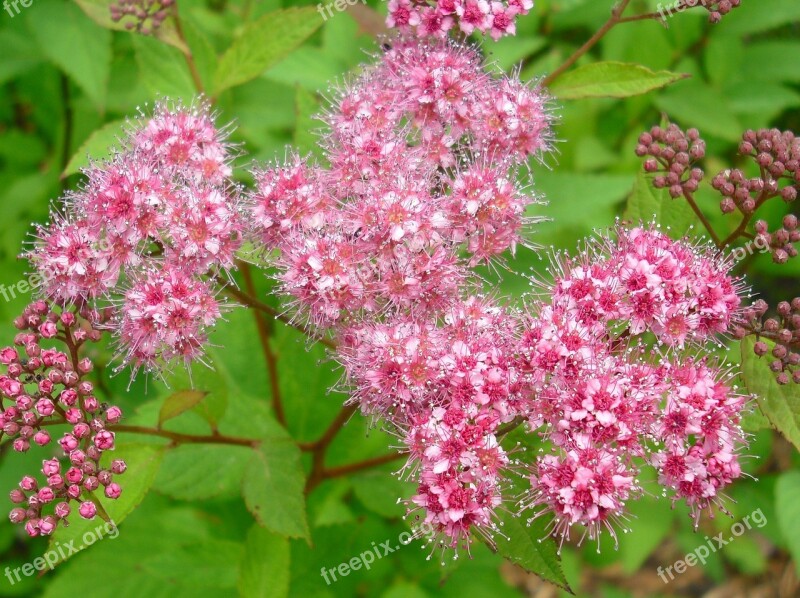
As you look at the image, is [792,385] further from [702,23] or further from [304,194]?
[702,23]

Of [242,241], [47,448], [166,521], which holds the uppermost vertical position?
[242,241]

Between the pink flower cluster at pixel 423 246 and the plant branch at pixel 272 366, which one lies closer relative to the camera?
the pink flower cluster at pixel 423 246

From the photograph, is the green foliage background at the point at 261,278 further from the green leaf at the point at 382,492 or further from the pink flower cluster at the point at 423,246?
the pink flower cluster at the point at 423,246

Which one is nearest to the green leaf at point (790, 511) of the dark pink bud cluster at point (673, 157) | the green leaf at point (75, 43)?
the dark pink bud cluster at point (673, 157)

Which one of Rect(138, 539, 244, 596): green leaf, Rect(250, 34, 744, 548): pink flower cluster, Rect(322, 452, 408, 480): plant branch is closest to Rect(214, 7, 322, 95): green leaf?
Rect(250, 34, 744, 548): pink flower cluster

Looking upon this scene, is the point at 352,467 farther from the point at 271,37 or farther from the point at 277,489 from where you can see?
the point at 271,37

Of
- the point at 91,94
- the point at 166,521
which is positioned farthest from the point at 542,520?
the point at 91,94
